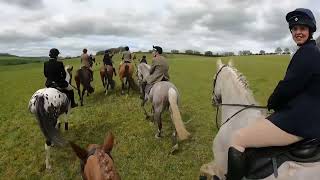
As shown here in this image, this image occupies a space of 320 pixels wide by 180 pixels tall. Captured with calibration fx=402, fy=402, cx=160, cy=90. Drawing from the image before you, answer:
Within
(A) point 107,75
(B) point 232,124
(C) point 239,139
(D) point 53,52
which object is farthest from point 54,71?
(A) point 107,75

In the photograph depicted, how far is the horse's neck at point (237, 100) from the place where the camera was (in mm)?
6453

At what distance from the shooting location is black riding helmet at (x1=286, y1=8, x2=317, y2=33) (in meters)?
5.12

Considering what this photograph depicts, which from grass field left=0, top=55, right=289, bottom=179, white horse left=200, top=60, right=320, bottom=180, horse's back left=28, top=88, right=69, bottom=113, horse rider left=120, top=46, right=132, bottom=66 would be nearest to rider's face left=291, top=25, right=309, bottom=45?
white horse left=200, top=60, right=320, bottom=180

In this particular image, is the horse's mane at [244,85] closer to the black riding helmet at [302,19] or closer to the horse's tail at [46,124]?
the black riding helmet at [302,19]

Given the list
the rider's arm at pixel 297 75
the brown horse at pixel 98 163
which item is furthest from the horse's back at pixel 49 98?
the rider's arm at pixel 297 75

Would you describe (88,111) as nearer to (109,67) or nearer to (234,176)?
(109,67)

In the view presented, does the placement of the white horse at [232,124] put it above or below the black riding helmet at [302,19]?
below

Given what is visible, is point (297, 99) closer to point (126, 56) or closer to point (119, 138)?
point (119, 138)

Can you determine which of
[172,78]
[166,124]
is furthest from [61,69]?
[172,78]

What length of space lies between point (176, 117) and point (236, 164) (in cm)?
656

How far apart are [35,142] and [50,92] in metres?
3.51

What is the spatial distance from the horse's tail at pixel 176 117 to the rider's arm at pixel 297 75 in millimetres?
6916

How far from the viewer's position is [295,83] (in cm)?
504

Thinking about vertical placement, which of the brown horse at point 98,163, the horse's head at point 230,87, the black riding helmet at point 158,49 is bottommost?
the brown horse at point 98,163
